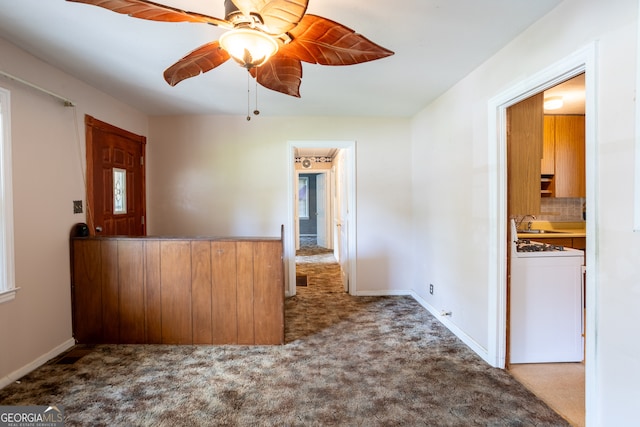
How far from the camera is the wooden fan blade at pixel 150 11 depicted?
123 centimetres

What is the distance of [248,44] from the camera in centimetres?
137

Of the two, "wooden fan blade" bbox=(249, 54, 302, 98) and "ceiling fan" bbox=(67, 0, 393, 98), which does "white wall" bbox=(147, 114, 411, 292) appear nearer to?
"wooden fan blade" bbox=(249, 54, 302, 98)

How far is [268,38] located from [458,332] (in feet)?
9.40

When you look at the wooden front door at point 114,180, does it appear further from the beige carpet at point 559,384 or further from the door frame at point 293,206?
the beige carpet at point 559,384

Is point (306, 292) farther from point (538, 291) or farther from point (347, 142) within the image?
point (538, 291)

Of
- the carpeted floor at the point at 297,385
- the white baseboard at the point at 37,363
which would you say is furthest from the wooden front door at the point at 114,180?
the carpeted floor at the point at 297,385

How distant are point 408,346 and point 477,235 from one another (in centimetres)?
113

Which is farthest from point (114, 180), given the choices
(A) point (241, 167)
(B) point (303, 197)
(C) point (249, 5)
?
(B) point (303, 197)

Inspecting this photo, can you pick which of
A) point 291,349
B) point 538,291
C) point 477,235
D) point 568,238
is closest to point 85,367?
point 291,349

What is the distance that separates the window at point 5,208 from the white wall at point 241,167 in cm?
185

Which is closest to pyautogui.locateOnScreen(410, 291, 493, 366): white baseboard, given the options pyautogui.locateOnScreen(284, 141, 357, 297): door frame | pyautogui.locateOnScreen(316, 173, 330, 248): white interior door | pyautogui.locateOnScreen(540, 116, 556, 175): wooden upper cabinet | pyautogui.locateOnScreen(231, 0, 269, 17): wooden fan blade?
pyautogui.locateOnScreen(284, 141, 357, 297): door frame

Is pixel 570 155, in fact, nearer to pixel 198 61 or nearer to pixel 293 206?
pixel 293 206

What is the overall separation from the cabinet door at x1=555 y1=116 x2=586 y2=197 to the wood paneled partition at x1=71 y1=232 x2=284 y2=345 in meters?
3.49

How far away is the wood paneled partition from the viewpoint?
8.94ft
